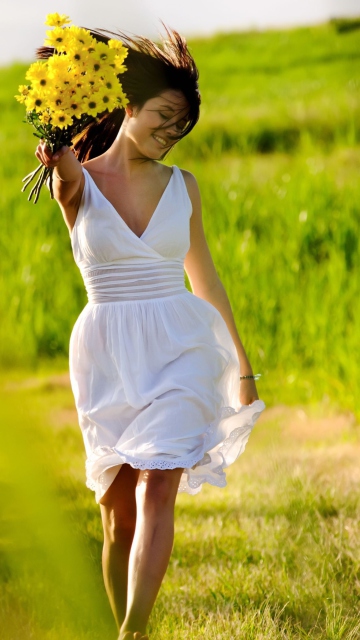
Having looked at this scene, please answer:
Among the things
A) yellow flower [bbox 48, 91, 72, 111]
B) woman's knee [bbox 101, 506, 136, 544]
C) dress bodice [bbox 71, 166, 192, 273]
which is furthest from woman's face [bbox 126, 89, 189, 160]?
woman's knee [bbox 101, 506, 136, 544]

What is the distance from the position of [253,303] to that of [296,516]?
2.33 meters

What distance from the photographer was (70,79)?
1667 mm

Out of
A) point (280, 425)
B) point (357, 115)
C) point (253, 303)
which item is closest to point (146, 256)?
point (280, 425)

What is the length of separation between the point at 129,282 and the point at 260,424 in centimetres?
288

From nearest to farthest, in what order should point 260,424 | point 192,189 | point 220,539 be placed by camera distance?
point 192,189
point 220,539
point 260,424

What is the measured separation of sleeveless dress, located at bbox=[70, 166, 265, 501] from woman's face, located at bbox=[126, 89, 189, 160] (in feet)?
0.44

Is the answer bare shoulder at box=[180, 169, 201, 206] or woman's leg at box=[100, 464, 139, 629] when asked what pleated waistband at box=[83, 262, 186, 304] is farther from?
woman's leg at box=[100, 464, 139, 629]

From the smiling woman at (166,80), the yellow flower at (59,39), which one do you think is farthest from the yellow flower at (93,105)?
the smiling woman at (166,80)

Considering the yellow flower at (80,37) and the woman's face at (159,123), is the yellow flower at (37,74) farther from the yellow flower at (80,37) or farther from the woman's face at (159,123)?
the woman's face at (159,123)

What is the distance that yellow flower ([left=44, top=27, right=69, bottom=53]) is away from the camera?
1.69 m

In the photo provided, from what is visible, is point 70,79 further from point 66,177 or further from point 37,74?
point 66,177

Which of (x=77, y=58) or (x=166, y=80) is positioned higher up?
(x=77, y=58)

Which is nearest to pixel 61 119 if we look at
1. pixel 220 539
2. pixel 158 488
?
pixel 158 488

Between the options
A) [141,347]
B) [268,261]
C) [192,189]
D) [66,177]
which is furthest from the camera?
[268,261]
